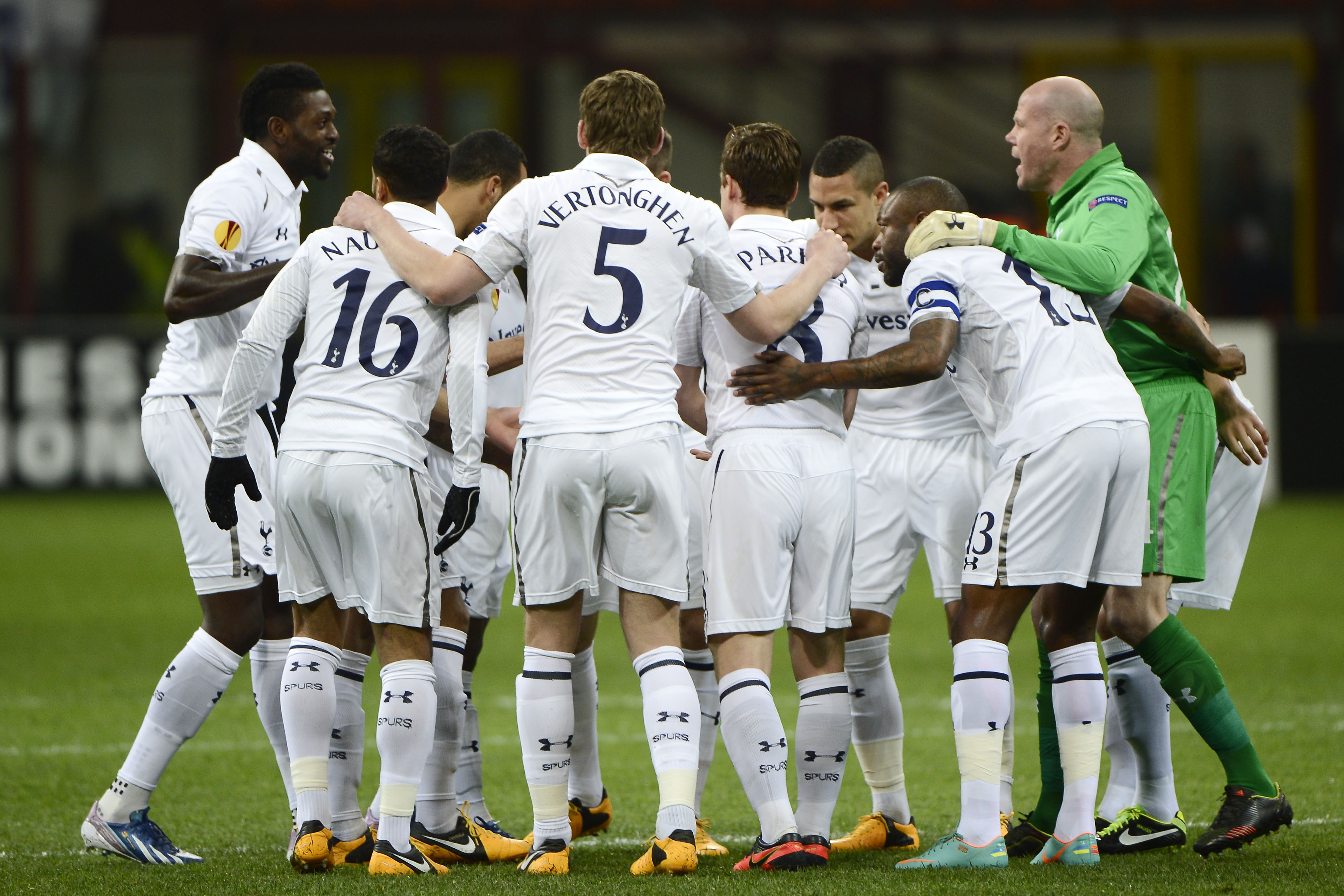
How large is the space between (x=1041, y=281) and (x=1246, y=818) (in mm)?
1677

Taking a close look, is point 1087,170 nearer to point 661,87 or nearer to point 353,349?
point 353,349

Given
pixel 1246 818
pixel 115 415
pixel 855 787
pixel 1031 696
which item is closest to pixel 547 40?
pixel 115 415

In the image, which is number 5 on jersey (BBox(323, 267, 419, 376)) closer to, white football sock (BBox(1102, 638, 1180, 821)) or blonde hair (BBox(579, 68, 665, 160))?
blonde hair (BBox(579, 68, 665, 160))

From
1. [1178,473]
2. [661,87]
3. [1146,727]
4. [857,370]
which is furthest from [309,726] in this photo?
[661,87]

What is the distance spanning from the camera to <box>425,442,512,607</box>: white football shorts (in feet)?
17.4

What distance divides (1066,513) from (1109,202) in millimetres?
1005

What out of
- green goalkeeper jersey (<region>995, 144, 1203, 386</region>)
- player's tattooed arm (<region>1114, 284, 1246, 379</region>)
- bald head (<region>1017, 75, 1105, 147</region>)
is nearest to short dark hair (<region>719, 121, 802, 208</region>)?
green goalkeeper jersey (<region>995, 144, 1203, 386</region>)

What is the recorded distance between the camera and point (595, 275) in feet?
14.8

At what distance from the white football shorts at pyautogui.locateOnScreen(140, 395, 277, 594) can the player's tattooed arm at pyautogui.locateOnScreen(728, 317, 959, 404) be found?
156 cm

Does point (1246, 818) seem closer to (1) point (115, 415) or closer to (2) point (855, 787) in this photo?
(2) point (855, 787)

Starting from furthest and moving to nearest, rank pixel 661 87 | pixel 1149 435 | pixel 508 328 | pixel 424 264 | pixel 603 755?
pixel 661 87 < pixel 603 755 < pixel 508 328 < pixel 1149 435 < pixel 424 264

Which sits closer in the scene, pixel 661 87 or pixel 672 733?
pixel 672 733

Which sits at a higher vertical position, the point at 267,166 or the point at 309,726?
the point at 267,166

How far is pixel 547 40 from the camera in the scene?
2159 cm
